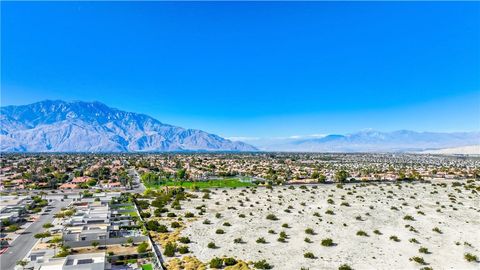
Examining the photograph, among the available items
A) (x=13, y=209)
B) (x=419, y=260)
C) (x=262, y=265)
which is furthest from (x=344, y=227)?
(x=13, y=209)

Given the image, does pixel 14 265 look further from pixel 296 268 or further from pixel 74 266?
pixel 296 268

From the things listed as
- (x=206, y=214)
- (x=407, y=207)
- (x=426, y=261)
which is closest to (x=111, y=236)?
(x=206, y=214)

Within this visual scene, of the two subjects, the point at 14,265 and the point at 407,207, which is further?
the point at 407,207

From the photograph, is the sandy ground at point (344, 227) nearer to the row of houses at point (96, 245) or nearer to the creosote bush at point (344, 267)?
the creosote bush at point (344, 267)

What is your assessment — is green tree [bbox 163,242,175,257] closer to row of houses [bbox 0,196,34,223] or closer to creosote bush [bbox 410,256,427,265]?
creosote bush [bbox 410,256,427,265]

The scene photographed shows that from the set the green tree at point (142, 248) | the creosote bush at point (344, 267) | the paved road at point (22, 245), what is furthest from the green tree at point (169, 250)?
the creosote bush at point (344, 267)

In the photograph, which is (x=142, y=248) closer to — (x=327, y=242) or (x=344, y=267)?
(x=344, y=267)
